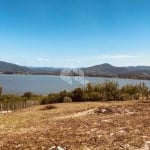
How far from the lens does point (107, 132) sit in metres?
13.0

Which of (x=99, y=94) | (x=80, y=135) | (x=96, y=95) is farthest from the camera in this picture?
(x=96, y=95)

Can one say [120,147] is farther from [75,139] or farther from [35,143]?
[35,143]

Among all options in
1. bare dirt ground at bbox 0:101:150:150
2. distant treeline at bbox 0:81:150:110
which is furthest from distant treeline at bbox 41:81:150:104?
bare dirt ground at bbox 0:101:150:150

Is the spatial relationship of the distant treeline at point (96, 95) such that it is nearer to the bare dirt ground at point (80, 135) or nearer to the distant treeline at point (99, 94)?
the distant treeline at point (99, 94)

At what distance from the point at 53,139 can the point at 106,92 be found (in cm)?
3203

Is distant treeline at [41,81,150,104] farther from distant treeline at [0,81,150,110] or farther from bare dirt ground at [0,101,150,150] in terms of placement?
bare dirt ground at [0,101,150,150]

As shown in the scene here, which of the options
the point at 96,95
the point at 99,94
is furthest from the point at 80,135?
the point at 96,95

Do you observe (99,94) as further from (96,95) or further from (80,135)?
(80,135)

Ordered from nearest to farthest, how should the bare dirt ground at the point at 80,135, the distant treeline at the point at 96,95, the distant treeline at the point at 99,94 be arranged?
the bare dirt ground at the point at 80,135 → the distant treeline at the point at 96,95 → the distant treeline at the point at 99,94

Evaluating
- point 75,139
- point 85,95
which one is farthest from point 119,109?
point 85,95

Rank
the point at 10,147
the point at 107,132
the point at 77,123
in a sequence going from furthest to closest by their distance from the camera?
the point at 77,123, the point at 107,132, the point at 10,147

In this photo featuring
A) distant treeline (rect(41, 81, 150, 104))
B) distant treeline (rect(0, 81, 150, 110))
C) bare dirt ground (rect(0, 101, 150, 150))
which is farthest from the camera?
distant treeline (rect(41, 81, 150, 104))

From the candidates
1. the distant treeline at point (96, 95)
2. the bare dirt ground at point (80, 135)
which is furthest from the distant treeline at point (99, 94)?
the bare dirt ground at point (80, 135)

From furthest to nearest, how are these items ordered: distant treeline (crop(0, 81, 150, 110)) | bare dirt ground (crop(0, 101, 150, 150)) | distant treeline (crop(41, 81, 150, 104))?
1. distant treeline (crop(41, 81, 150, 104))
2. distant treeline (crop(0, 81, 150, 110))
3. bare dirt ground (crop(0, 101, 150, 150))
